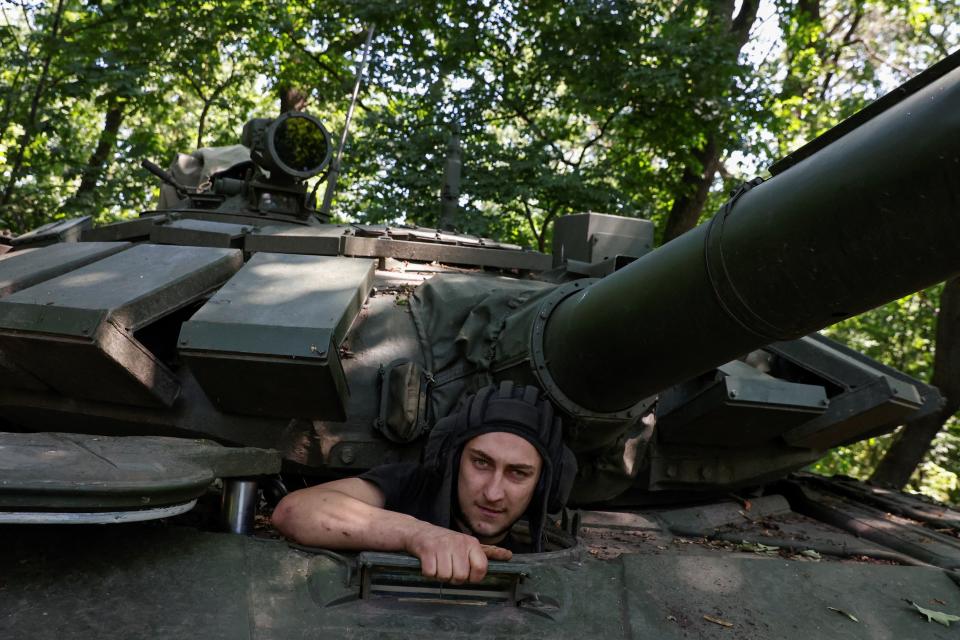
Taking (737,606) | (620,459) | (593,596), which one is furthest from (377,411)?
(737,606)

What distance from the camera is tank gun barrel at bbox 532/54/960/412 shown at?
2191 mm

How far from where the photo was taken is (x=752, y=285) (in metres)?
2.72

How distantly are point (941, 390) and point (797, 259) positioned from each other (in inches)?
384

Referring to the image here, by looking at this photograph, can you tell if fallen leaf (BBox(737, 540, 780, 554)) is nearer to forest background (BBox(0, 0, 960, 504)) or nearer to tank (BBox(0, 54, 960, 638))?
tank (BBox(0, 54, 960, 638))

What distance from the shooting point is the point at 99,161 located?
54.5 feet

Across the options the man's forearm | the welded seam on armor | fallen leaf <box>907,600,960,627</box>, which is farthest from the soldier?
fallen leaf <box>907,600,960,627</box>

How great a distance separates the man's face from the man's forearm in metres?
0.34

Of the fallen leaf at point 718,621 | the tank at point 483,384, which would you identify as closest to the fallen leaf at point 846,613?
the tank at point 483,384

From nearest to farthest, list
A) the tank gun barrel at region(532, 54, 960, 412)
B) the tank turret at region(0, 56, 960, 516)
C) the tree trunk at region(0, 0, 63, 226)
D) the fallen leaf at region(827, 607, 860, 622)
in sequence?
the tank gun barrel at region(532, 54, 960, 412), the tank turret at region(0, 56, 960, 516), the fallen leaf at region(827, 607, 860, 622), the tree trunk at region(0, 0, 63, 226)

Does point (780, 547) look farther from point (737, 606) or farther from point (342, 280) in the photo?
point (342, 280)

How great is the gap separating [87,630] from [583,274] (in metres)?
3.49

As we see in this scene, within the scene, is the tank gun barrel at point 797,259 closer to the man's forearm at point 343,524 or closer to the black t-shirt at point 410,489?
the black t-shirt at point 410,489

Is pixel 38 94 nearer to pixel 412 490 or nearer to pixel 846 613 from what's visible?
pixel 412 490

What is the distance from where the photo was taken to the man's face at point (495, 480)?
10.6 feet
